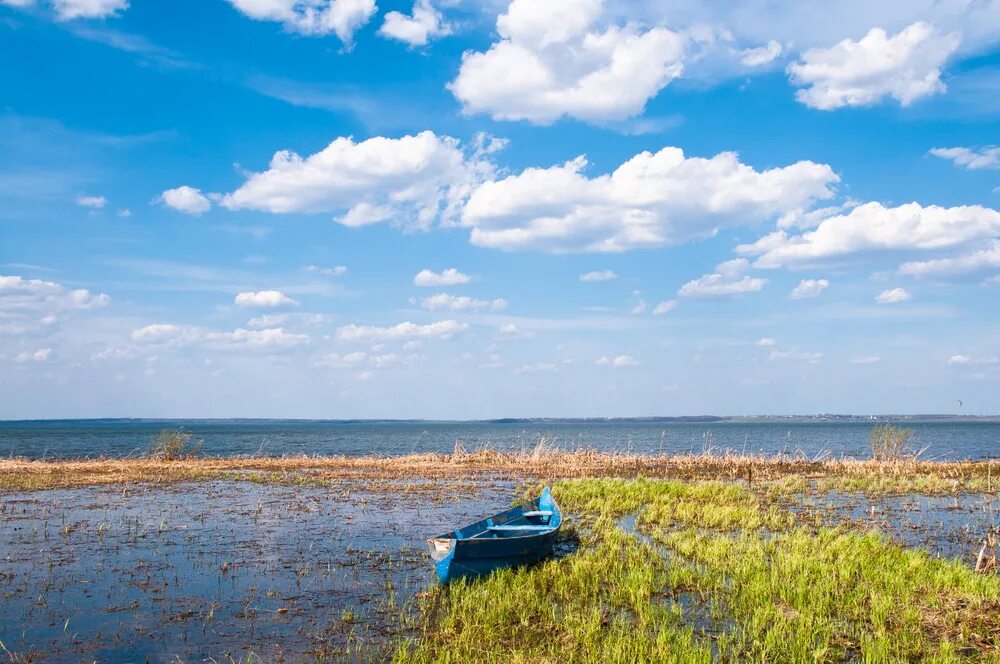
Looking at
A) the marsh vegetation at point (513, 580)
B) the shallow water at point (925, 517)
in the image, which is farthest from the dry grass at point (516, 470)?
the marsh vegetation at point (513, 580)

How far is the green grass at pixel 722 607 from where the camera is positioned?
9961 mm

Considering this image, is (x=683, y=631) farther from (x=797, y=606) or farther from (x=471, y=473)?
(x=471, y=473)

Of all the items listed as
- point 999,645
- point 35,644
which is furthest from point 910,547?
point 35,644

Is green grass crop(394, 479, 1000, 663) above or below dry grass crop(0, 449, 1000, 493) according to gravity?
above

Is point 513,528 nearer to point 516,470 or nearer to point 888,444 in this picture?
point 516,470

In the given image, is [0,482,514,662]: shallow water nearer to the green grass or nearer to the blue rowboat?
the blue rowboat

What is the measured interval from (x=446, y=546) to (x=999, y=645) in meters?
9.03

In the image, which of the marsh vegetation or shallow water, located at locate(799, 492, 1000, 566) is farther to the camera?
shallow water, located at locate(799, 492, 1000, 566)

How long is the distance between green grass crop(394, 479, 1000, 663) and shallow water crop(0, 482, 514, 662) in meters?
1.72

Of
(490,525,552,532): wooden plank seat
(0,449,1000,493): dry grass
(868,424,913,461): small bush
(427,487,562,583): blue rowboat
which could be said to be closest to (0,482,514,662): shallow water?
(427,487,562,583): blue rowboat

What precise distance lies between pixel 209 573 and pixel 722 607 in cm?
1057

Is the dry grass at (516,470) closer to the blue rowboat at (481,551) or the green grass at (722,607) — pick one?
the green grass at (722,607)

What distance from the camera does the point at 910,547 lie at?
17.4m

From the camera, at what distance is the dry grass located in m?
32.0
